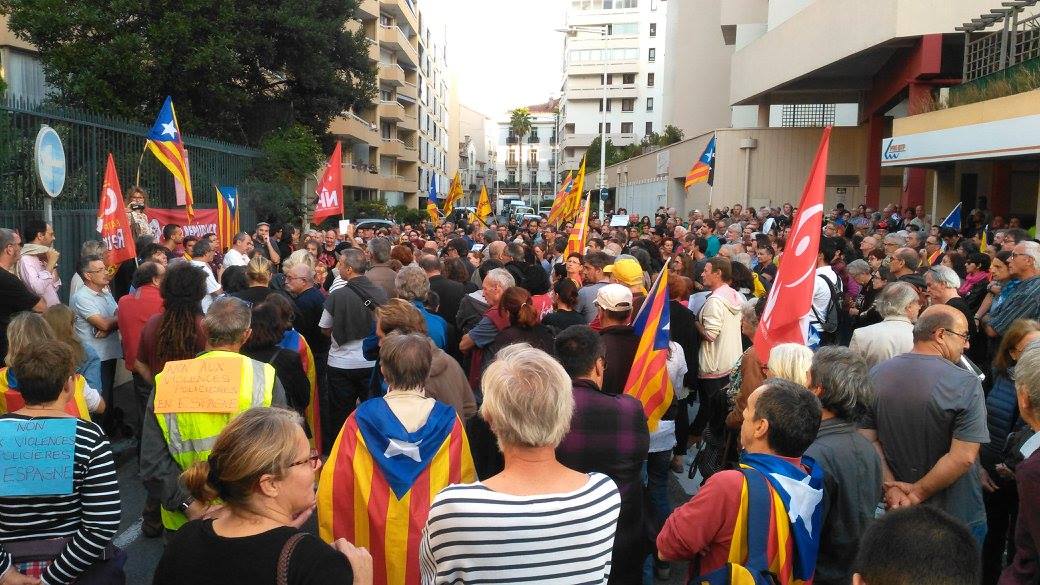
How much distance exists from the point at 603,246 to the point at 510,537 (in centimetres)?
957

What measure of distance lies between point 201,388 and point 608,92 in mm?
93540

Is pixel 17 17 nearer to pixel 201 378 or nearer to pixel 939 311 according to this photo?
pixel 201 378

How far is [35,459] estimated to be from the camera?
10.8ft

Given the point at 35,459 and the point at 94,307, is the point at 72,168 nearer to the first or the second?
the point at 94,307

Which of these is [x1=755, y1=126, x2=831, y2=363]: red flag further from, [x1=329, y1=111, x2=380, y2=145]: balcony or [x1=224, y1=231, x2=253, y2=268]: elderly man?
[x1=329, y1=111, x2=380, y2=145]: balcony

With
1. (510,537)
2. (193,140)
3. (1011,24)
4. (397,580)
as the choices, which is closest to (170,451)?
(397,580)

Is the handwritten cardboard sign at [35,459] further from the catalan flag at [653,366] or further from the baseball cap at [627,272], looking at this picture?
the baseball cap at [627,272]

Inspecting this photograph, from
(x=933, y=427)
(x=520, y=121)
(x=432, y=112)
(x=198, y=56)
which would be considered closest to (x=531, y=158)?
(x=520, y=121)

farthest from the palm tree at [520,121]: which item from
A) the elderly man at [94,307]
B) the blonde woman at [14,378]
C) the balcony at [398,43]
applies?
the blonde woman at [14,378]

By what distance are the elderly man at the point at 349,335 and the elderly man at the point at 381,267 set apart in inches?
42.1

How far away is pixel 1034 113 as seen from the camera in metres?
12.6

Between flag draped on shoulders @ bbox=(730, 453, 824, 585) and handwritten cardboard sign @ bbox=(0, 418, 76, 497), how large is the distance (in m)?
2.43

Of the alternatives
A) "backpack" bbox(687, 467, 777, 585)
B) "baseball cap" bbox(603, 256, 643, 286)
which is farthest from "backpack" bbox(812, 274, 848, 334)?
"backpack" bbox(687, 467, 777, 585)

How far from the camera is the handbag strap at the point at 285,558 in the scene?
7.72 ft
